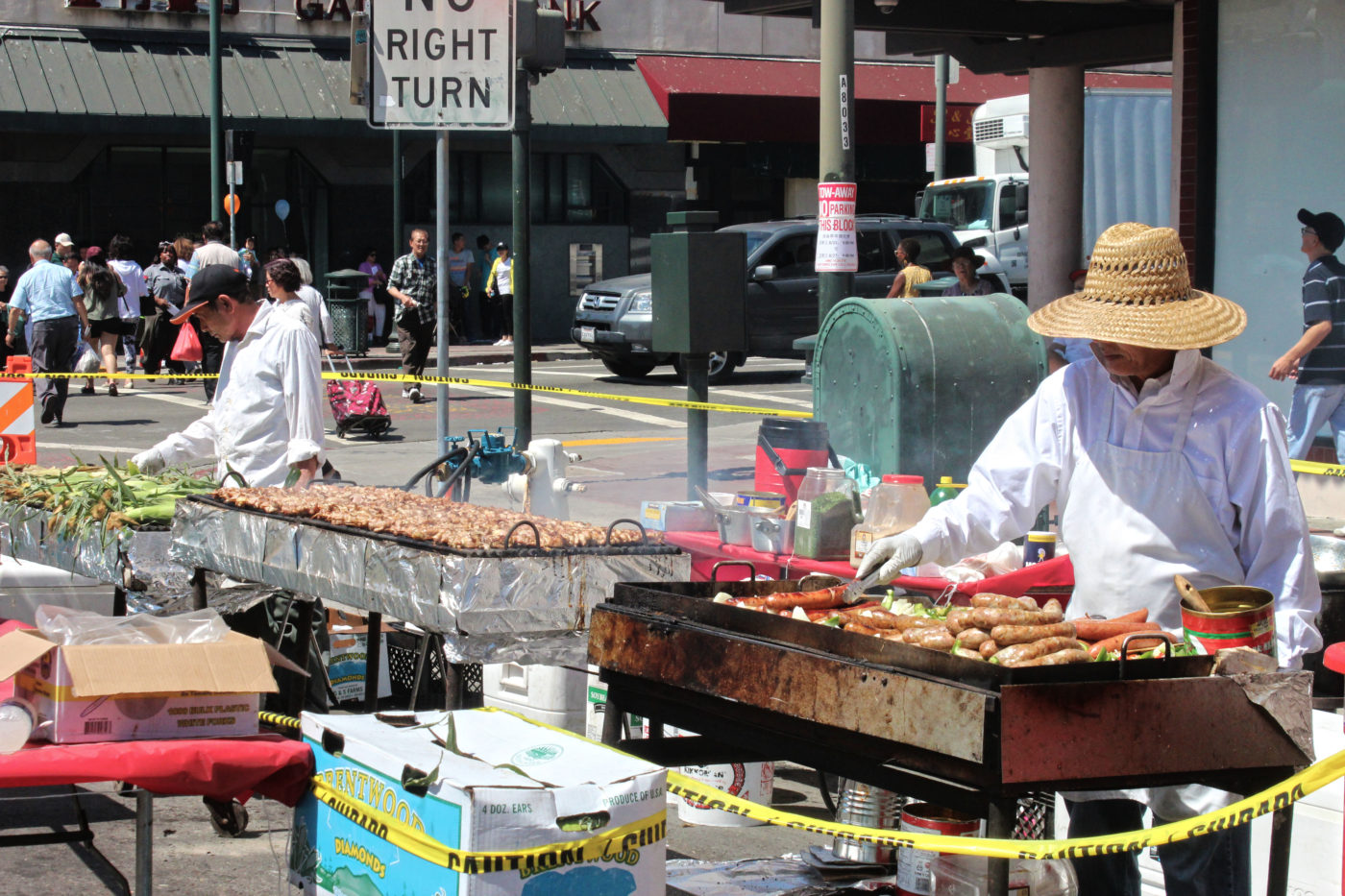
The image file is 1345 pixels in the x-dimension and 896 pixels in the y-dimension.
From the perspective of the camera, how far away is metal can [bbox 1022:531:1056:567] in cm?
588

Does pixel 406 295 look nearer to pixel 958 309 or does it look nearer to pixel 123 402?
pixel 123 402

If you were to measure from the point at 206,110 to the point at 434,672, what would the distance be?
67.4 ft

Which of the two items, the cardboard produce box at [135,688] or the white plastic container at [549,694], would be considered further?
the white plastic container at [549,694]

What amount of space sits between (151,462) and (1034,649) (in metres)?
4.44

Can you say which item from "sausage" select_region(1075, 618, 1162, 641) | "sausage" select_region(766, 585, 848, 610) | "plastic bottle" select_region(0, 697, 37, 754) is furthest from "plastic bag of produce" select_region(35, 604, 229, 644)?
"sausage" select_region(1075, 618, 1162, 641)

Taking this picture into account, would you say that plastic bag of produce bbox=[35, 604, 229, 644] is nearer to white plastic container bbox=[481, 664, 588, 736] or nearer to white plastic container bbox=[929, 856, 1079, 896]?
white plastic container bbox=[929, 856, 1079, 896]

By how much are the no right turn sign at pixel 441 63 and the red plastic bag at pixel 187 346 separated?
27.1 ft

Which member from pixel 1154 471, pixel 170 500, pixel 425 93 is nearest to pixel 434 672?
pixel 170 500

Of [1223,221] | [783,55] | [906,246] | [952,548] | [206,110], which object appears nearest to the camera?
[952,548]

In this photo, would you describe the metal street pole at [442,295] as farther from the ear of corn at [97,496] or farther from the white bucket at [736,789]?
the white bucket at [736,789]

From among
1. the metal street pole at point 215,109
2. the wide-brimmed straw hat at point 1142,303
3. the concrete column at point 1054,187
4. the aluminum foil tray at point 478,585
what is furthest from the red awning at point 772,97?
the wide-brimmed straw hat at point 1142,303

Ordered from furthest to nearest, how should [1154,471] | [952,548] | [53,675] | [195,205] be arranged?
[195,205]
[952,548]
[1154,471]
[53,675]

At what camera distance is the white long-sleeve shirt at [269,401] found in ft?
20.9

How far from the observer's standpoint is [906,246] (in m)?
16.8
